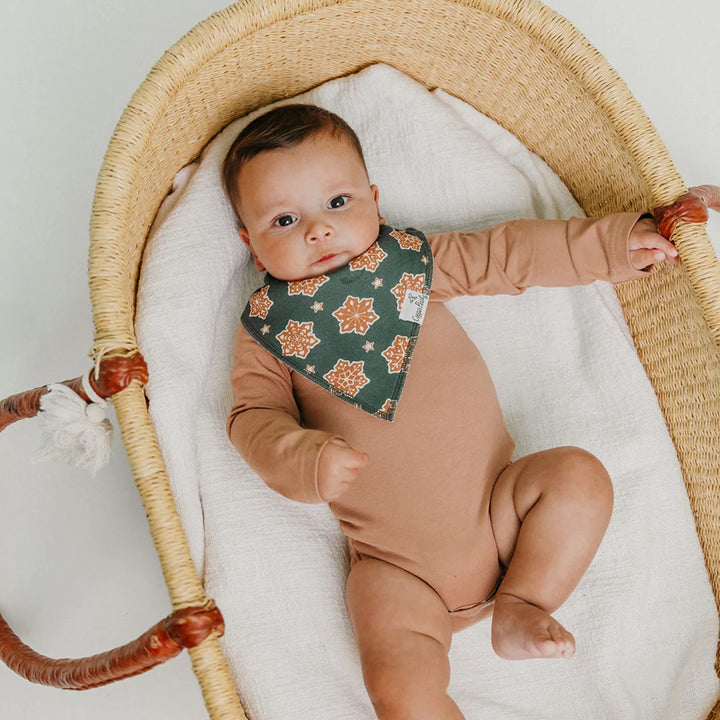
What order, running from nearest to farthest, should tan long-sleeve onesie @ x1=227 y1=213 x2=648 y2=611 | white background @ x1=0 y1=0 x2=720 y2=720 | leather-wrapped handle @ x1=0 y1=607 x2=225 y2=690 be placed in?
leather-wrapped handle @ x1=0 y1=607 x2=225 y2=690, tan long-sleeve onesie @ x1=227 y1=213 x2=648 y2=611, white background @ x1=0 y1=0 x2=720 y2=720

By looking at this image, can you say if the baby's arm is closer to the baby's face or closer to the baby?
the baby

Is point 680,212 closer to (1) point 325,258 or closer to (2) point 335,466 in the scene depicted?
(1) point 325,258

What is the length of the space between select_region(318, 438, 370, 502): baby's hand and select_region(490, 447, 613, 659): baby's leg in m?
0.29

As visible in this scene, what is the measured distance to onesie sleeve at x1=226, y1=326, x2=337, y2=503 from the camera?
1.18 meters

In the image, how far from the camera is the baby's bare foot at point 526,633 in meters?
1.13

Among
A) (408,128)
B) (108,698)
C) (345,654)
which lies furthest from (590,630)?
(408,128)

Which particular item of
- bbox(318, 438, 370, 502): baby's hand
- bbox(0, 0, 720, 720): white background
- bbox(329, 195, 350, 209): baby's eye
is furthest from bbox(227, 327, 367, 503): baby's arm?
bbox(0, 0, 720, 720): white background

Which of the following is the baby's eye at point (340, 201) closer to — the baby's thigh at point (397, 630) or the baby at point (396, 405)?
the baby at point (396, 405)

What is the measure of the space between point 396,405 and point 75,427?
0.47m

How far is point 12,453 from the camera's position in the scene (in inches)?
65.0

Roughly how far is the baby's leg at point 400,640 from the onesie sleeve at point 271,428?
0.20 meters

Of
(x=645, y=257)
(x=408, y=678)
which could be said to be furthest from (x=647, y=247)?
(x=408, y=678)

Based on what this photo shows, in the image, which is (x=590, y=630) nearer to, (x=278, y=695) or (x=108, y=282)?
(x=278, y=695)

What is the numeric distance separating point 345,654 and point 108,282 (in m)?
0.69
